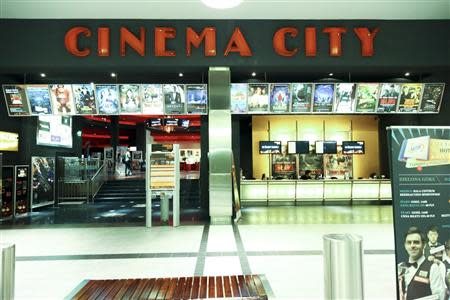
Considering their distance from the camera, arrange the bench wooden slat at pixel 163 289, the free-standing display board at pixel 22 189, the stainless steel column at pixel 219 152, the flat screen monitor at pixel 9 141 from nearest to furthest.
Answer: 1. the bench wooden slat at pixel 163 289
2. the stainless steel column at pixel 219 152
3. the flat screen monitor at pixel 9 141
4. the free-standing display board at pixel 22 189

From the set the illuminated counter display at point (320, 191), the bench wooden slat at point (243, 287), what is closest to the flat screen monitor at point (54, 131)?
the illuminated counter display at point (320, 191)

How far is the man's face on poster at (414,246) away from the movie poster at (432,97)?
277 inches

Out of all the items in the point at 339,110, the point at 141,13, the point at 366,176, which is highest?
the point at 141,13

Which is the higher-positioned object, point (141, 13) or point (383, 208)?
point (141, 13)

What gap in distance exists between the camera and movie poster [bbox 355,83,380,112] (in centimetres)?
868

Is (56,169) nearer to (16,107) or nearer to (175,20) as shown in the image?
(16,107)

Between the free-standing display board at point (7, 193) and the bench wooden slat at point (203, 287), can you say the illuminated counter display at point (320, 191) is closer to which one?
the free-standing display board at point (7, 193)

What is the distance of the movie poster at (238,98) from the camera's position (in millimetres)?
8555

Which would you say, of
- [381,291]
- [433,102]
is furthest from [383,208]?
[381,291]

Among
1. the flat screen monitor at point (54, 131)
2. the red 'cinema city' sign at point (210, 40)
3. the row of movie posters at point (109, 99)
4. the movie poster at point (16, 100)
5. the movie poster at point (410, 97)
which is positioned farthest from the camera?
the flat screen monitor at point (54, 131)

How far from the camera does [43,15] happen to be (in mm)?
7602

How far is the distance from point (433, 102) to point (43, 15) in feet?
31.7

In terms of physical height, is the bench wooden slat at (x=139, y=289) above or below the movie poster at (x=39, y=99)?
below

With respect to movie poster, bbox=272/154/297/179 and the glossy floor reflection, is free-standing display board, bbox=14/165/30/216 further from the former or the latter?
movie poster, bbox=272/154/297/179
